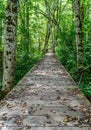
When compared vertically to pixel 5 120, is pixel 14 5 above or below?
above

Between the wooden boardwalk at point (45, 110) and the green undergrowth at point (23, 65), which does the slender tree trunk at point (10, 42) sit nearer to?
the wooden boardwalk at point (45, 110)

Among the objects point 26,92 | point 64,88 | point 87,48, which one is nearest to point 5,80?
point 26,92

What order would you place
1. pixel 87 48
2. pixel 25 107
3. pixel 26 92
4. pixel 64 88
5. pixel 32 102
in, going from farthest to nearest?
pixel 87 48
pixel 64 88
pixel 26 92
pixel 32 102
pixel 25 107

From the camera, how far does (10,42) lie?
8859 millimetres

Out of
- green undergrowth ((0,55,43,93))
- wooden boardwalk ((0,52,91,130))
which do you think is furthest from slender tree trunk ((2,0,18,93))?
green undergrowth ((0,55,43,93))

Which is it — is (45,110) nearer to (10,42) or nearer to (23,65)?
(10,42)

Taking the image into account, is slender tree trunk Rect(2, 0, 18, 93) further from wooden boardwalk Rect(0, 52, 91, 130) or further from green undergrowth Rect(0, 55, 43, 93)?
green undergrowth Rect(0, 55, 43, 93)

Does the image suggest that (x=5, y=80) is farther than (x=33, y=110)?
Yes

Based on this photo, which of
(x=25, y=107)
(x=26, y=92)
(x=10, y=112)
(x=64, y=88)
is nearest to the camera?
(x=10, y=112)

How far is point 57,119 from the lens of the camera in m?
5.05

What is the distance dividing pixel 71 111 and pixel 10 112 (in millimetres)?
1343

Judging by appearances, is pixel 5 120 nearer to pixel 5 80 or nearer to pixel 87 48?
pixel 5 80

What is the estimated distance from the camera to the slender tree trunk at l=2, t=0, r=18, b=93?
8.69m

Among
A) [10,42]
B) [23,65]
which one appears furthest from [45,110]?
[23,65]
